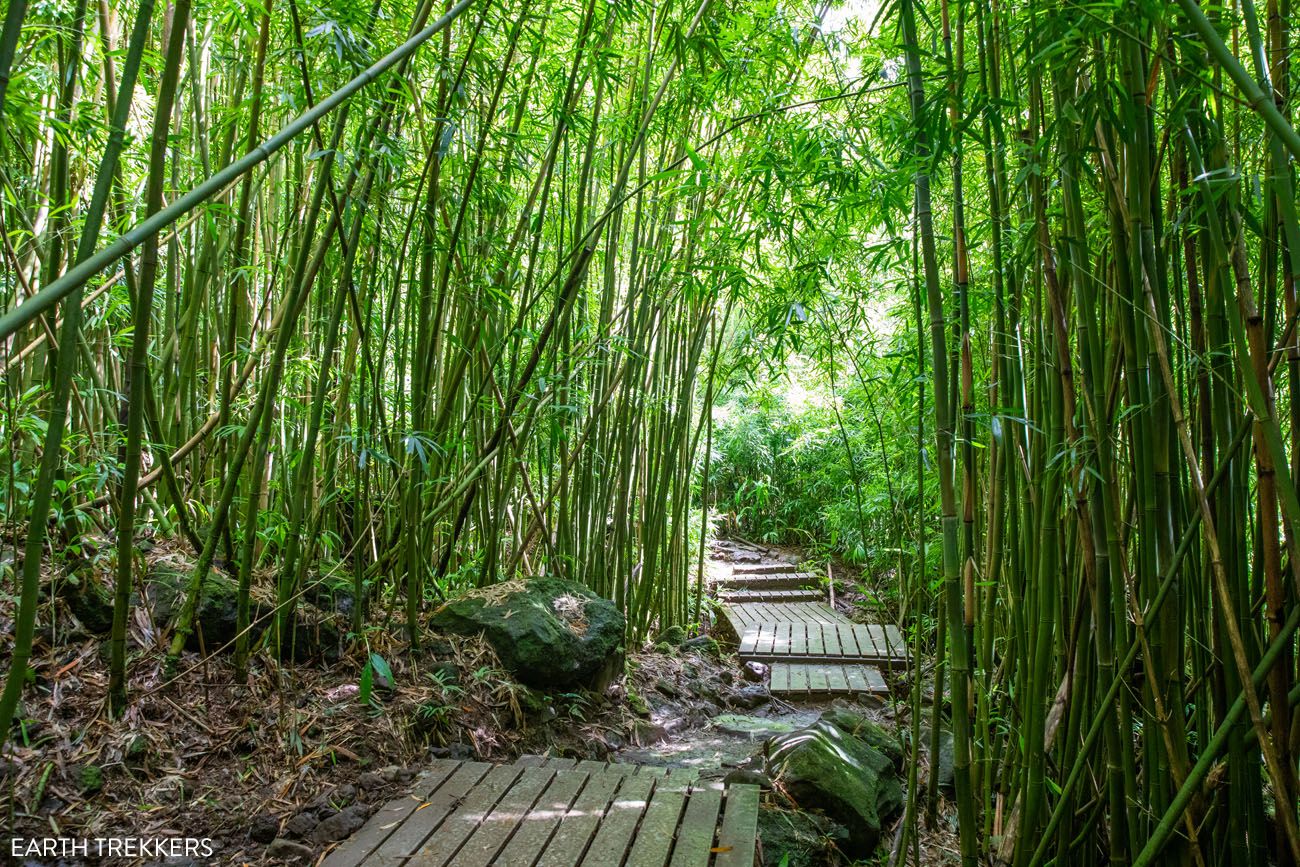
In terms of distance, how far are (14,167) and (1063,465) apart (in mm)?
2514

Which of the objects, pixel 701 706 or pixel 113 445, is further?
pixel 701 706

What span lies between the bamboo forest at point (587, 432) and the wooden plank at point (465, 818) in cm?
1

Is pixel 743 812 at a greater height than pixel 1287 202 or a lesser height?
lesser

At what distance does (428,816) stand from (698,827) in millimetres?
594

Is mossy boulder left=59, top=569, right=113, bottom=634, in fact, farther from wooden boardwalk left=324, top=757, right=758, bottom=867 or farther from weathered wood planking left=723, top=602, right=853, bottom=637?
weathered wood planking left=723, top=602, right=853, bottom=637

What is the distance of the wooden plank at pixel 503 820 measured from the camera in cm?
150

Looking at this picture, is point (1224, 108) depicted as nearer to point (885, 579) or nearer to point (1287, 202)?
point (1287, 202)

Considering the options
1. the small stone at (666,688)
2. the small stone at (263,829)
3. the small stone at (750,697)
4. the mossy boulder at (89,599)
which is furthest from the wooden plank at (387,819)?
the small stone at (750,697)

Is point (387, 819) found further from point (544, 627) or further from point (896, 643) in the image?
point (896, 643)

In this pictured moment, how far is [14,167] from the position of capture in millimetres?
1887

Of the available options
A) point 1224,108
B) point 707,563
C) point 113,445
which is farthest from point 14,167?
point 707,563

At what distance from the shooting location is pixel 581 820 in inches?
65.3

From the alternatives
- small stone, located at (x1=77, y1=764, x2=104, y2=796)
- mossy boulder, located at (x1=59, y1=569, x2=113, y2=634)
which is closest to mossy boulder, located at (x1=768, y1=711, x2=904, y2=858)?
small stone, located at (x1=77, y1=764, x2=104, y2=796)

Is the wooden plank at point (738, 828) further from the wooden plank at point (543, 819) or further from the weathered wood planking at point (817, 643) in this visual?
the weathered wood planking at point (817, 643)
